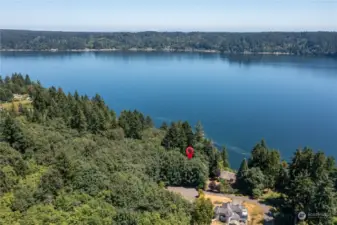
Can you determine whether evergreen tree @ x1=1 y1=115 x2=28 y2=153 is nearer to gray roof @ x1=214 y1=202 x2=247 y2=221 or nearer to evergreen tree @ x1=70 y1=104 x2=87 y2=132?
evergreen tree @ x1=70 y1=104 x2=87 y2=132

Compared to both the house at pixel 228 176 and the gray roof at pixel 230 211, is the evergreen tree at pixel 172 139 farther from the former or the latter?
the gray roof at pixel 230 211

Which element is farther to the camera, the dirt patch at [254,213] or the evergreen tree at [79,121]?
the evergreen tree at [79,121]

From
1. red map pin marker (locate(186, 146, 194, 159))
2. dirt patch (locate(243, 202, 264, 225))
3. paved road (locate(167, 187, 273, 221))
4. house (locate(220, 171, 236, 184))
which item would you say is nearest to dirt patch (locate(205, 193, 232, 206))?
paved road (locate(167, 187, 273, 221))

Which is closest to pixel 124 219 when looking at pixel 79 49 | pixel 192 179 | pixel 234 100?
pixel 192 179

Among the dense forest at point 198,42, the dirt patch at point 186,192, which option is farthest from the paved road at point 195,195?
the dense forest at point 198,42

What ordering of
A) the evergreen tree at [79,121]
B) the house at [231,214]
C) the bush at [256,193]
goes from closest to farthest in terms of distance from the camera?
the house at [231,214]
the bush at [256,193]
the evergreen tree at [79,121]

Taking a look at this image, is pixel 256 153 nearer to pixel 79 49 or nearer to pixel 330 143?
pixel 330 143

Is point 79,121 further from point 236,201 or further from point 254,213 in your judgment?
point 254,213

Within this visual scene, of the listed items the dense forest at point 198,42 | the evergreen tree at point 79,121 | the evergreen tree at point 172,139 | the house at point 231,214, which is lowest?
the house at point 231,214
